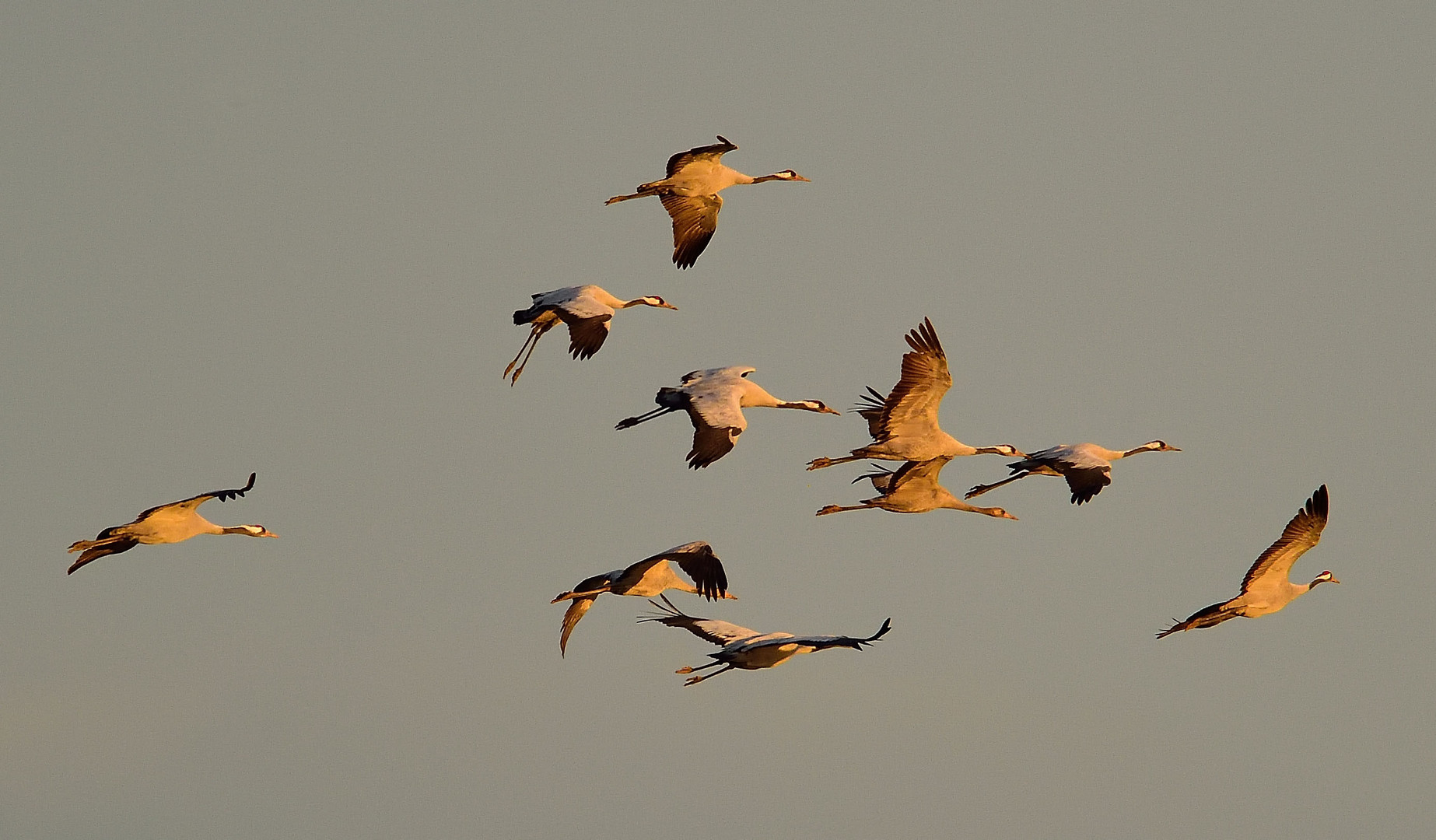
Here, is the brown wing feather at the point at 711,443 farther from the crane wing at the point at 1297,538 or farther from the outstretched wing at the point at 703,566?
the crane wing at the point at 1297,538

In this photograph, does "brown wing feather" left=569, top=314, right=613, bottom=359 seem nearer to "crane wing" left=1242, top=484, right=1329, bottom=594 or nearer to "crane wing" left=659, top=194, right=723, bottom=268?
"crane wing" left=659, top=194, right=723, bottom=268

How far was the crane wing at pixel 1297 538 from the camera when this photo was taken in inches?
1203

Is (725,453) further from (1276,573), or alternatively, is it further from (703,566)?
(1276,573)

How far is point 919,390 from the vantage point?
29391mm

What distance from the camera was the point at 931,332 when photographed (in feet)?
95.6

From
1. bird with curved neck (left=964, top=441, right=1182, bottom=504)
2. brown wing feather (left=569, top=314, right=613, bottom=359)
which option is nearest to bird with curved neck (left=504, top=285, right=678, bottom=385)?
brown wing feather (left=569, top=314, right=613, bottom=359)

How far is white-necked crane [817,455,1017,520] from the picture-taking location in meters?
31.2

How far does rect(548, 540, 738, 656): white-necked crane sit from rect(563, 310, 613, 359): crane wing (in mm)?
2698

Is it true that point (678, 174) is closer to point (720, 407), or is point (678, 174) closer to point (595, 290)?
point (595, 290)

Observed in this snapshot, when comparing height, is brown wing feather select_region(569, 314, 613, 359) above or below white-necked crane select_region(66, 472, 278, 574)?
above

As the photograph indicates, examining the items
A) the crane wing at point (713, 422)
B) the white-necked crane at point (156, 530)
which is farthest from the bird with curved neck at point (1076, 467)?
the white-necked crane at point (156, 530)

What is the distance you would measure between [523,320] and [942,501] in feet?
22.1

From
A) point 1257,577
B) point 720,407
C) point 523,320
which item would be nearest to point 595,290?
point 523,320

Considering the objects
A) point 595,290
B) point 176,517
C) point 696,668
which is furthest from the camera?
point 595,290
